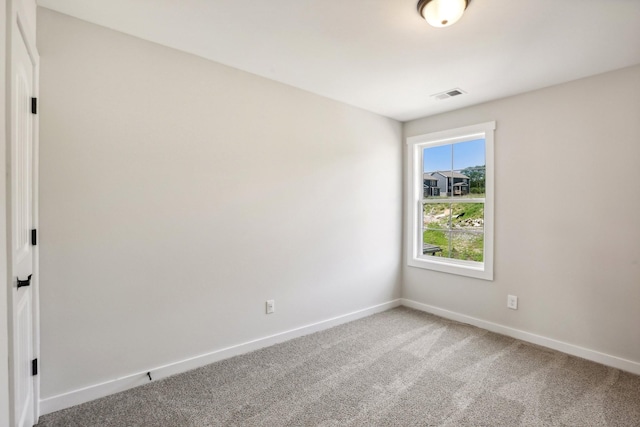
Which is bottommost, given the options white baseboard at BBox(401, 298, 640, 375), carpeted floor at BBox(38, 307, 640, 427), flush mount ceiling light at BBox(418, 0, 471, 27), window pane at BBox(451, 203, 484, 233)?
carpeted floor at BBox(38, 307, 640, 427)

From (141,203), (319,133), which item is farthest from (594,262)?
(141,203)

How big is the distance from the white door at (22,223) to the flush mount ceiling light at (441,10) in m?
2.01

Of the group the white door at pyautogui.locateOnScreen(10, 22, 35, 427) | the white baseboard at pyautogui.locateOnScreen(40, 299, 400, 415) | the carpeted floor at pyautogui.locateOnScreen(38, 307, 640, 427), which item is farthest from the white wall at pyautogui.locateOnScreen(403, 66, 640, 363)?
the white door at pyautogui.locateOnScreen(10, 22, 35, 427)

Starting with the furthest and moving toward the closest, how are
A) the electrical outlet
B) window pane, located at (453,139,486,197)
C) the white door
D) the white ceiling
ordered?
window pane, located at (453,139,486,197) < the electrical outlet < the white ceiling < the white door

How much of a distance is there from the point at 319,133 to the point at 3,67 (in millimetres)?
2425

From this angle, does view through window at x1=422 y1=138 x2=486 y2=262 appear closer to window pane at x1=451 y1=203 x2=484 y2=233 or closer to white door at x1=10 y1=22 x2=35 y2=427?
window pane at x1=451 y1=203 x2=484 y2=233

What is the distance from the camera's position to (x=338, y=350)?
2879mm

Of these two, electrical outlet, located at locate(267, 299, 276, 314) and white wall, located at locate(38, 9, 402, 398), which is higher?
white wall, located at locate(38, 9, 402, 398)

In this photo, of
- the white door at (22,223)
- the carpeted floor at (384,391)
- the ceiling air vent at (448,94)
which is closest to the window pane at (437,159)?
the ceiling air vent at (448,94)

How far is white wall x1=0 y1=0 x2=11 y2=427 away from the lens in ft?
4.03

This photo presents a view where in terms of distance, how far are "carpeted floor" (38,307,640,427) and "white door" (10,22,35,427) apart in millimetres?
462

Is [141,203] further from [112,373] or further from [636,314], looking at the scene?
[636,314]

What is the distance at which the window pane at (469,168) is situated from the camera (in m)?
3.54

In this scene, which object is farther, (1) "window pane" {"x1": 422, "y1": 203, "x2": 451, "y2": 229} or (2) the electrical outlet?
(1) "window pane" {"x1": 422, "y1": 203, "x2": 451, "y2": 229}
